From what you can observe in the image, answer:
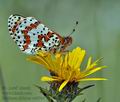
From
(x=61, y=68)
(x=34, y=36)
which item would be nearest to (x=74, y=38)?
(x=34, y=36)

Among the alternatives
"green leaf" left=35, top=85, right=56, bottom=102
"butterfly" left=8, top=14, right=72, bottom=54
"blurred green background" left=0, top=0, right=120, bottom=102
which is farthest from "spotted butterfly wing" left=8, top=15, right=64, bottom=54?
"blurred green background" left=0, top=0, right=120, bottom=102

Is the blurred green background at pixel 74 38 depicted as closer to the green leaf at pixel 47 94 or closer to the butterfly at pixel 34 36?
the butterfly at pixel 34 36

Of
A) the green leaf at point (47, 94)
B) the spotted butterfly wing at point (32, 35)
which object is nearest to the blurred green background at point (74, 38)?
the spotted butterfly wing at point (32, 35)

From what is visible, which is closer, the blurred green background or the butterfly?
the butterfly

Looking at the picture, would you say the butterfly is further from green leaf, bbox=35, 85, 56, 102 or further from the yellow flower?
green leaf, bbox=35, 85, 56, 102

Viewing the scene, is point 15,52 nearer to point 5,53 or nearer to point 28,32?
point 5,53

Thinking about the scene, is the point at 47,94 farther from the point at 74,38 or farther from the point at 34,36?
the point at 74,38

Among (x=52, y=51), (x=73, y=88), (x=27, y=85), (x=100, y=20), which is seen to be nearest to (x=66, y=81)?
(x=73, y=88)
